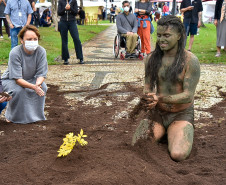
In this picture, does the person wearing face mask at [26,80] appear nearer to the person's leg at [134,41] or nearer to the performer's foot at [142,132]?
the performer's foot at [142,132]

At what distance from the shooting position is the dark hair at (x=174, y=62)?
3381 mm

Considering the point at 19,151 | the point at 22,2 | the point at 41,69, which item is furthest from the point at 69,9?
the point at 19,151

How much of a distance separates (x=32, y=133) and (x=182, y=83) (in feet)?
5.97

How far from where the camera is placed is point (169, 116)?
3688mm

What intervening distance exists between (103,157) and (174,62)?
1.18 metres

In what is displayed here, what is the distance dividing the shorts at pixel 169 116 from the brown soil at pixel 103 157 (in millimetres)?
240

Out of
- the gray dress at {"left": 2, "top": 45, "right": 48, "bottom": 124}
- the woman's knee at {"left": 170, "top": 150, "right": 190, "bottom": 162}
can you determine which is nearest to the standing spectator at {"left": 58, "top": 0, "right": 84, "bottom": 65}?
the gray dress at {"left": 2, "top": 45, "right": 48, "bottom": 124}

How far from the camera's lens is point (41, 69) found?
457cm

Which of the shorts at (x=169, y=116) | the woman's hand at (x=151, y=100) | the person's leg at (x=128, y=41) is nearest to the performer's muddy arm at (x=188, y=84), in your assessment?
the woman's hand at (x=151, y=100)

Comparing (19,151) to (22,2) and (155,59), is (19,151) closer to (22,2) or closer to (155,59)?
(155,59)

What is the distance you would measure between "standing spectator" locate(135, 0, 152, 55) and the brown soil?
20.1 ft

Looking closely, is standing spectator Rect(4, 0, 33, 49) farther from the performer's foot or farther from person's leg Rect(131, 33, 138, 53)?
the performer's foot

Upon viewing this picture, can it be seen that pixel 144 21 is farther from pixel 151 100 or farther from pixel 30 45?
pixel 151 100

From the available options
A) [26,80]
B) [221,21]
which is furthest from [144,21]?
[26,80]
